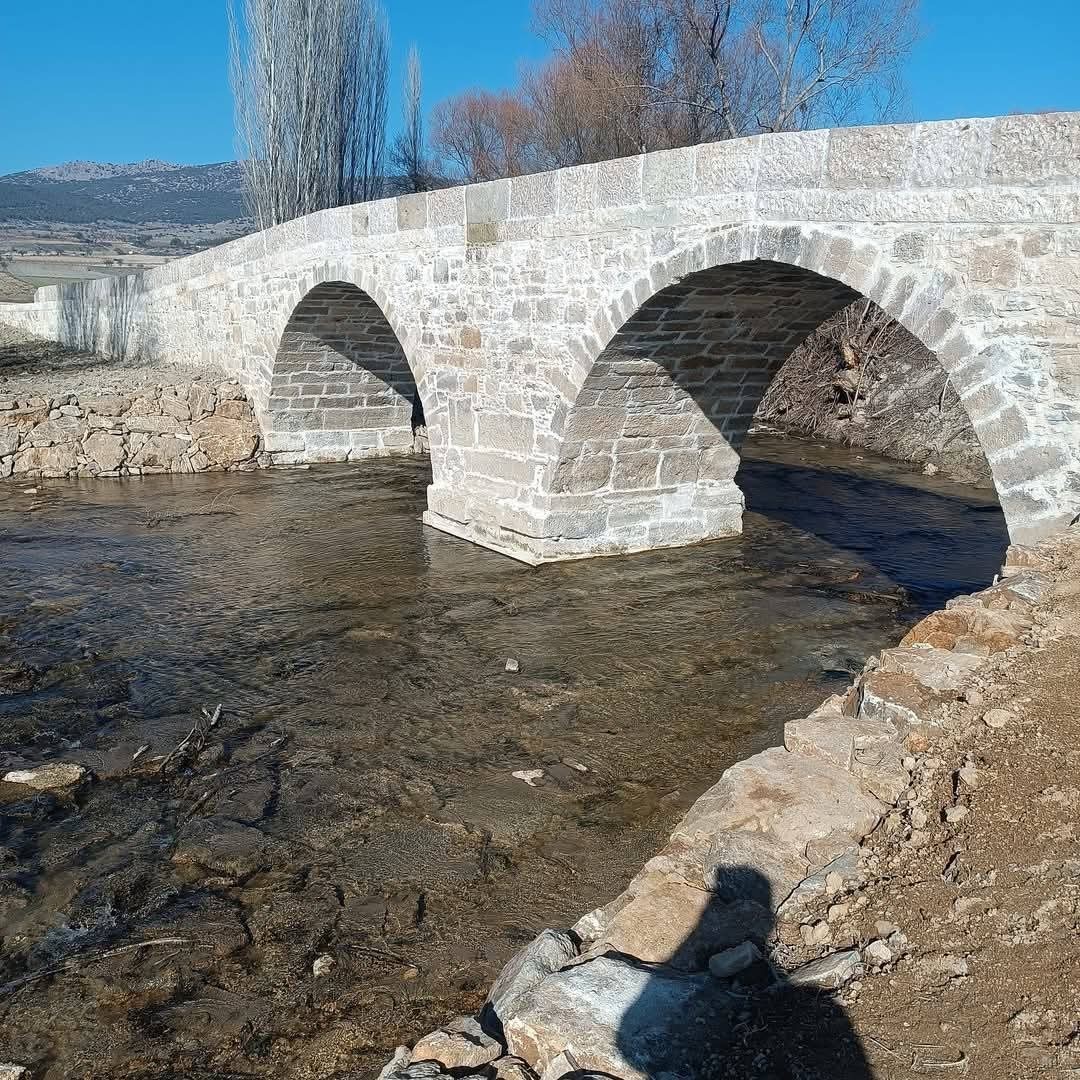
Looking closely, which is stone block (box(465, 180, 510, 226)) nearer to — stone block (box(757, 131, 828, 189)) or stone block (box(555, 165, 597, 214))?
stone block (box(555, 165, 597, 214))

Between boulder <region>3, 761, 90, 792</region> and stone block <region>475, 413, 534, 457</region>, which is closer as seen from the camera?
boulder <region>3, 761, 90, 792</region>

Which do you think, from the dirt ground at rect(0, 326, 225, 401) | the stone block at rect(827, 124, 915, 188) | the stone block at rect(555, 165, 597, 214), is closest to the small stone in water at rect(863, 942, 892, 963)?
the stone block at rect(827, 124, 915, 188)

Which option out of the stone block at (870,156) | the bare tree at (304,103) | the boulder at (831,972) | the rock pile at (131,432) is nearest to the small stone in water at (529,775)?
the boulder at (831,972)

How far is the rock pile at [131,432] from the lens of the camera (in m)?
11.2

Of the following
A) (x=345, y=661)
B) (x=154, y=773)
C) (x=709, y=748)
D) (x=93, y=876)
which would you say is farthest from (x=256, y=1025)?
(x=345, y=661)

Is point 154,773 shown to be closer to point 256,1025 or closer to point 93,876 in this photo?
point 93,876

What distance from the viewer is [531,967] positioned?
8.63 feet

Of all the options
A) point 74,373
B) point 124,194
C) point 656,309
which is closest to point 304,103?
point 74,373

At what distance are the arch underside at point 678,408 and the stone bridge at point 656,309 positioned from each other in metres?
0.02

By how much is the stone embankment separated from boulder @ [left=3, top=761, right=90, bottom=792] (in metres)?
2.65

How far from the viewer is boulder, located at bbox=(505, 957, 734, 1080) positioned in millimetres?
2152

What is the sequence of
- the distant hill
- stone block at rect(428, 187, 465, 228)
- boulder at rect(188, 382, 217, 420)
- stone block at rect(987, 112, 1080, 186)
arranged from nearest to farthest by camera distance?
1. stone block at rect(987, 112, 1080, 186)
2. stone block at rect(428, 187, 465, 228)
3. boulder at rect(188, 382, 217, 420)
4. the distant hill

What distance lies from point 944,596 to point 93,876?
18.8 feet

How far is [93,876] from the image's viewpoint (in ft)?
12.6
